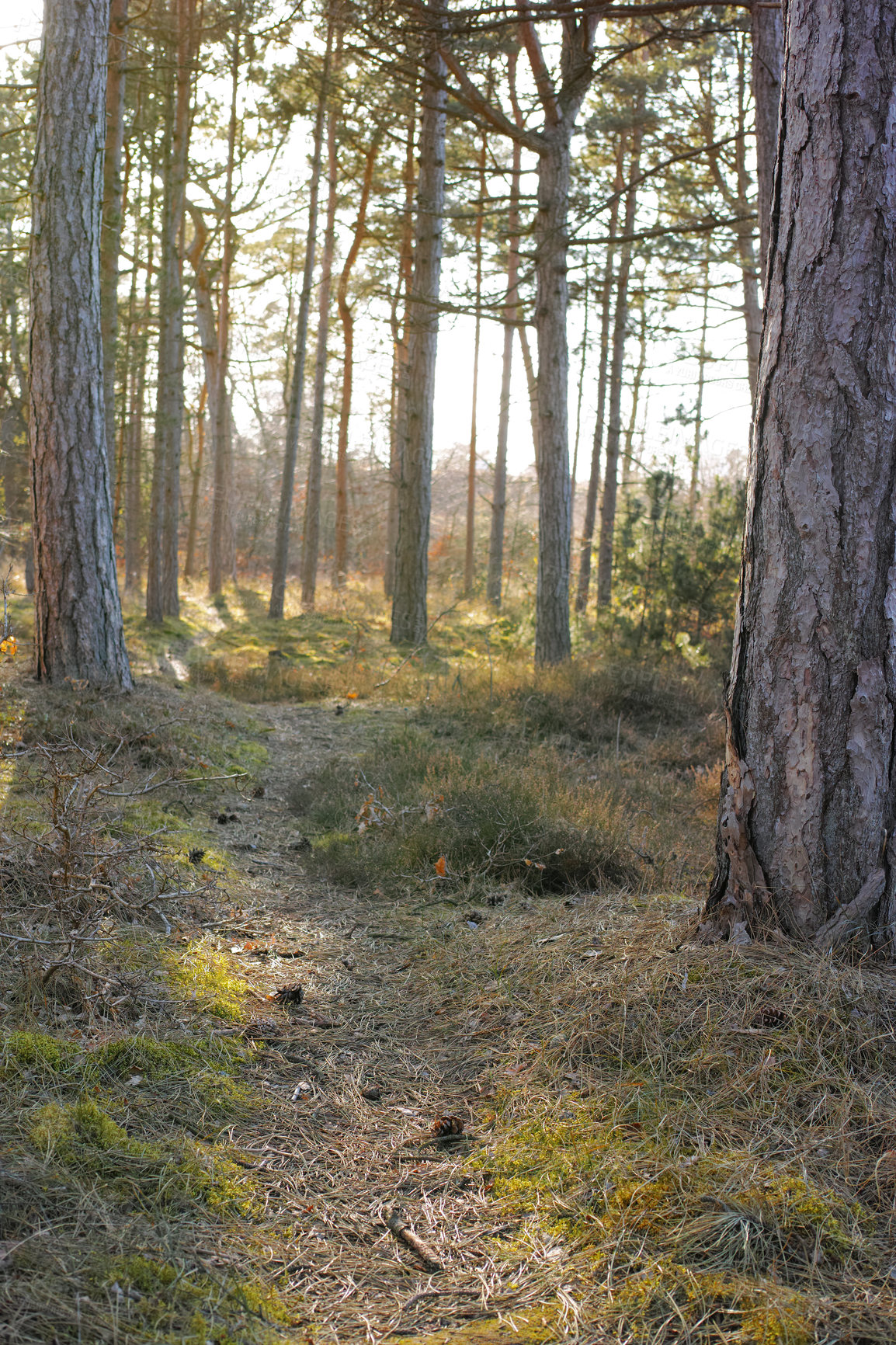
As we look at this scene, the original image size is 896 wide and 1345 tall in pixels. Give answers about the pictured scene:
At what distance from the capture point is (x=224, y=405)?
2012cm

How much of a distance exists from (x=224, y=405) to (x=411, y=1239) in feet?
66.7

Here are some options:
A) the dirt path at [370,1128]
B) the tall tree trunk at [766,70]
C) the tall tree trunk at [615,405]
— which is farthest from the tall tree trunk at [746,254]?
the dirt path at [370,1128]

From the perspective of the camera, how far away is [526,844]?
15.3ft

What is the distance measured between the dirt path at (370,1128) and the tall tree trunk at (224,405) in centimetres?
1635

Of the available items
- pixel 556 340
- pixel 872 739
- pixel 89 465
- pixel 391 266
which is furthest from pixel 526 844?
pixel 391 266

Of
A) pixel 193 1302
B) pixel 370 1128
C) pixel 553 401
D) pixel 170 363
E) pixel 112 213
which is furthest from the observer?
pixel 170 363

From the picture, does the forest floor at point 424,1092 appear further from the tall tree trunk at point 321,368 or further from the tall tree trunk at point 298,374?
the tall tree trunk at point 321,368

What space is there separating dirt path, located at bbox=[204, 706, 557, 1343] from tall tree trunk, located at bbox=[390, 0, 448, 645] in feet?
31.3

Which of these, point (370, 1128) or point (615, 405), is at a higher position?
point (615, 405)

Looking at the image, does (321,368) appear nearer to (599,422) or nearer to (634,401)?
(599,422)

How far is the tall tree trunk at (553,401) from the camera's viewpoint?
9992mm

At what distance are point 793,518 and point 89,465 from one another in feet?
19.3

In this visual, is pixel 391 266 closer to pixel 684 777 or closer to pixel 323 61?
pixel 323 61

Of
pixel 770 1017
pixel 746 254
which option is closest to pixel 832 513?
pixel 770 1017
